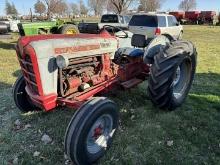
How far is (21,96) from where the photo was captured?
4.62 m

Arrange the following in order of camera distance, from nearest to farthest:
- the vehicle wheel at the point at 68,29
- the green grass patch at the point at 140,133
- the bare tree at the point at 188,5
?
1. the green grass patch at the point at 140,133
2. the vehicle wheel at the point at 68,29
3. the bare tree at the point at 188,5

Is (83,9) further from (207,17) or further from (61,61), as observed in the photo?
(61,61)

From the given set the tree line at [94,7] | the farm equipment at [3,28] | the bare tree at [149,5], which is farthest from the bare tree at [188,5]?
the farm equipment at [3,28]

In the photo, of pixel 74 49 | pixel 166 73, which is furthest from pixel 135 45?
pixel 74 49

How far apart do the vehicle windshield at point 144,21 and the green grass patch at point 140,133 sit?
8665mm

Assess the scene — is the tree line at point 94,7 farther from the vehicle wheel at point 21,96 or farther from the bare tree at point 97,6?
the vehicle wheel at point 21,96

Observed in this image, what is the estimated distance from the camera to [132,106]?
5.14m

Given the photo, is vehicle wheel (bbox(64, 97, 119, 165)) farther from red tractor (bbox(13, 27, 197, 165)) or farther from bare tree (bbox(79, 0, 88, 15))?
bare tree (bbox(79, 0, 88, 15))

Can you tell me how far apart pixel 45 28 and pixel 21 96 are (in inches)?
321

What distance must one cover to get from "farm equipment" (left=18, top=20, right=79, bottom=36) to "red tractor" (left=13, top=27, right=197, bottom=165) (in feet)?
24.4

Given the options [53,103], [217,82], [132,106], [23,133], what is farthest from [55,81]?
[217,82]

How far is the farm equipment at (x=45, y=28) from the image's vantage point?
11.5 m

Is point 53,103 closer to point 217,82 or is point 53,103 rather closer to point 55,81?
point 55,81

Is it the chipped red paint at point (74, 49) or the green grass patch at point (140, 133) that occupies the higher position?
the chipped red paint at point (74, 49)
